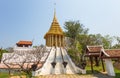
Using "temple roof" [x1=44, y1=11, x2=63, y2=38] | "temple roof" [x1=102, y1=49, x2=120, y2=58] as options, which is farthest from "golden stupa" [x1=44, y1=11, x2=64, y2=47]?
"temple roof" [x1=102, y1=49, x2=120, y2=58]

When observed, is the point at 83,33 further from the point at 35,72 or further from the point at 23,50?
the point at 35,72

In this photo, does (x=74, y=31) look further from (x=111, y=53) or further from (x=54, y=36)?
(x=111, y=53)

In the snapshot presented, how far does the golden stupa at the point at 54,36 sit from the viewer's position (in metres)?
48.4

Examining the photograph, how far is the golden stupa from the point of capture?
48.4 meters

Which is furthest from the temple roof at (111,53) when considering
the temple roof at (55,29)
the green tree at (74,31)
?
the temple roof at (55,29)

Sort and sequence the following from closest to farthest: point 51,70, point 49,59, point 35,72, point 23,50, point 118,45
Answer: point 35,72 → point 51,70 → point 49,59 → point 23,50 → point 118,45

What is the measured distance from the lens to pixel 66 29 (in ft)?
152

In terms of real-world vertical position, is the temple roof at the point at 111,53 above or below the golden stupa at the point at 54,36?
below

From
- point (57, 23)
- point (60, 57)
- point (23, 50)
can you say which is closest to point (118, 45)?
point (57, 23)

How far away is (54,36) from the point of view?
4878 cm

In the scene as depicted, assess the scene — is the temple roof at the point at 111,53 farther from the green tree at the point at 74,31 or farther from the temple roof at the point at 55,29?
the temple roof at the point at 55,29

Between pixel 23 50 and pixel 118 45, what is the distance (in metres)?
23.7

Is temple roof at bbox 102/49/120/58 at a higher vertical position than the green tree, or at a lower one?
lower

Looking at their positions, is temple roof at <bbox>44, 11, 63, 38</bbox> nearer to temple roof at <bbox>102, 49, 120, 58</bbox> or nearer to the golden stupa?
the golden stupa
